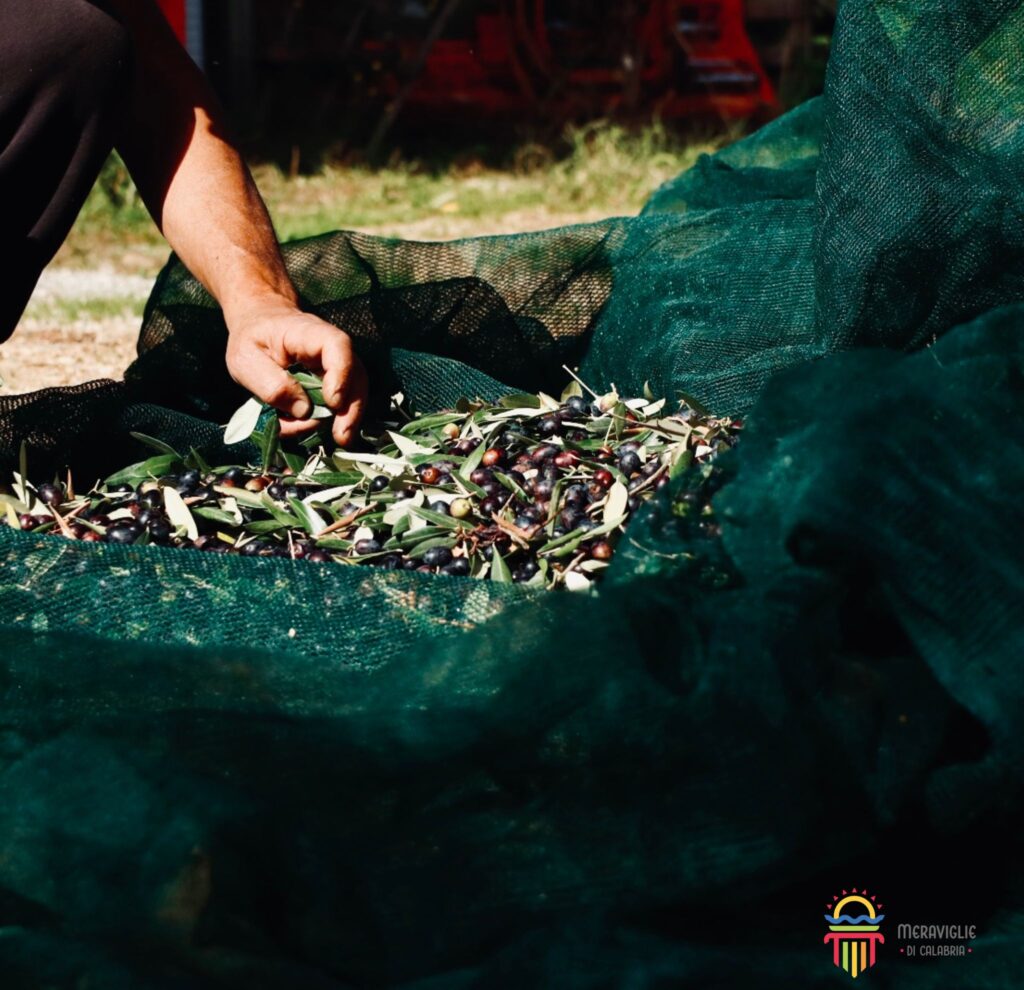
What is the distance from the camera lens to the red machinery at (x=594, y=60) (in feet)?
32.3

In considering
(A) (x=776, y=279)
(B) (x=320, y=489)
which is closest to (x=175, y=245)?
(B) (x=320, y=489)

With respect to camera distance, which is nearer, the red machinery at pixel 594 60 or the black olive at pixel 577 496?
the black olive at pixel 577 496

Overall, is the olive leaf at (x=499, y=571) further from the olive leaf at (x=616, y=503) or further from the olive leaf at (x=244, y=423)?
the olive leaf at (x=244, y=423)

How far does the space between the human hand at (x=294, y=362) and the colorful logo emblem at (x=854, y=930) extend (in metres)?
1.12

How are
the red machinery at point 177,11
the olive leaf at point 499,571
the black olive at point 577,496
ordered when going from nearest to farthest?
the olive leaf at point 499,571
the black olive at point 577,496
the red machinery at point 177,11

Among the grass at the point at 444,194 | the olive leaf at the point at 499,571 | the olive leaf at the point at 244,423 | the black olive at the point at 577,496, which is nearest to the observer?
the olive leaf at the point at 499,571

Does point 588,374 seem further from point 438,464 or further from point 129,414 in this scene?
point 129,414

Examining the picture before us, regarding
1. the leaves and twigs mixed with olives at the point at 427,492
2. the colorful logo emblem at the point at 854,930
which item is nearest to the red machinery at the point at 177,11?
the leaves and twigs mixed with olives at the point at 427,492

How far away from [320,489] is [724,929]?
107cm

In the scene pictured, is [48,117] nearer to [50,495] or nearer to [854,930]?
[50,495]

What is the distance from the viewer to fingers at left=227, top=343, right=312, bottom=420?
7.14 feet

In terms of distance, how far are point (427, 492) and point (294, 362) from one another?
1.04 feet

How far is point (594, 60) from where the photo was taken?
10055mm

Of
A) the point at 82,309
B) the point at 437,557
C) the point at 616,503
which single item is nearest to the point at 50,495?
the point at 437,557
